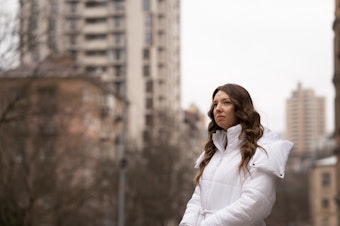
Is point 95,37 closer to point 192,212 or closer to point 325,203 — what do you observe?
point 325,203

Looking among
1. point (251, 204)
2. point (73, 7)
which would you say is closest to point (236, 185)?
point (251, 204)

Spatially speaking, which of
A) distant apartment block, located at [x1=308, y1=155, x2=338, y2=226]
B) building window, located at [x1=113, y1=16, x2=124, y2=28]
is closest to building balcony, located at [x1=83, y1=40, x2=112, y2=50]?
building window, located at [x1=113, y1=16, x2=124, y2=28]

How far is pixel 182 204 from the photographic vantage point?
42688mm

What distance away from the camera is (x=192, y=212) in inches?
155

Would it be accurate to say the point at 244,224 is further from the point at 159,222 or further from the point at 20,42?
the point at 159,222

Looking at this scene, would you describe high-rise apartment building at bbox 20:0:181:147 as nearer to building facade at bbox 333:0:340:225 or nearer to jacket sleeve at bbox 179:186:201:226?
building facade at bbox 333:0:340:225

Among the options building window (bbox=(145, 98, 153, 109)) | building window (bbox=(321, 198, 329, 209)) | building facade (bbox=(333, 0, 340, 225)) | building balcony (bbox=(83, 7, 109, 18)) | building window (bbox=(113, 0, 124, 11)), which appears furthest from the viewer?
building window (bbox=(145, 98, 153, 109))

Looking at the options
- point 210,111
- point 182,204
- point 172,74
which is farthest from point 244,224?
point 172,74

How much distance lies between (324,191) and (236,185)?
80.3 meters

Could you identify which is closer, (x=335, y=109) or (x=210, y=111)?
(x=210, y=111)

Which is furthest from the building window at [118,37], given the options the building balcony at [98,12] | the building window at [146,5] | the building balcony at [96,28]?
the building window at [146,5]

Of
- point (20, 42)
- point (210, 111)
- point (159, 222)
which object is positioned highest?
point (20, 42)

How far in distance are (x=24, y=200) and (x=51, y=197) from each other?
1886 mm

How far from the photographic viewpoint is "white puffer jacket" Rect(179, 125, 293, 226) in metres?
3.65
